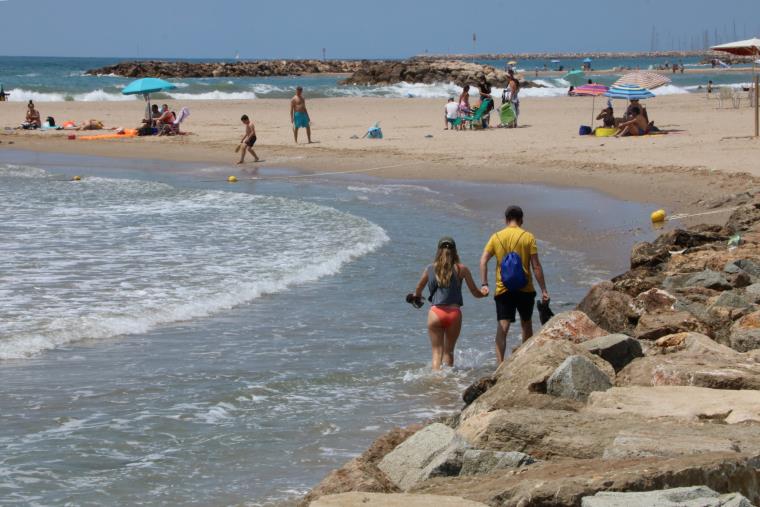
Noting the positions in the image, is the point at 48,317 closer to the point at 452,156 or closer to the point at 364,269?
the point at 364,269

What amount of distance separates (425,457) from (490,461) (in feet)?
1.35

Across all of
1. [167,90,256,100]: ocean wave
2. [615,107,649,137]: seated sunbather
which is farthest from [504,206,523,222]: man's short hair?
[167,90,256,100]: ocean wave

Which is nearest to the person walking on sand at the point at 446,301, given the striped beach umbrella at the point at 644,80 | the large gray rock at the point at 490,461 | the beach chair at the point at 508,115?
the large gray rock at the point at 490,461

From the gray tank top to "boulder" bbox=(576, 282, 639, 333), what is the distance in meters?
1.11

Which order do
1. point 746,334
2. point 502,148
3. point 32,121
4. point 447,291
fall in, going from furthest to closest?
point 32,121 → point 502,148 → point 447,291 → point 746,334

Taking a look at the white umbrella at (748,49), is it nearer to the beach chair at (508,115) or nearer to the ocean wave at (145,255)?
the beach chair at (508,115)

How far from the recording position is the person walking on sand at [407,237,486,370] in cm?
832

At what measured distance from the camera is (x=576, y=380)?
5996mm

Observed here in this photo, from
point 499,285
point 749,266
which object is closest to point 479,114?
point 749,266

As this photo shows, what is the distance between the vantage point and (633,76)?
25.8 metres

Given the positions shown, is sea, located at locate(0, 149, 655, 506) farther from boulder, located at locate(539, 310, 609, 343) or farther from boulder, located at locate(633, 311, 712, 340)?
boulder, located at locate(633, 311, 712, 340)

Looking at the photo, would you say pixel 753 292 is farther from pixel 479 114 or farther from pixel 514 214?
pixel 479 114

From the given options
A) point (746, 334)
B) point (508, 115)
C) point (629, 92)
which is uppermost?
point (629, 92)

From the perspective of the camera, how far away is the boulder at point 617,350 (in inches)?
264
